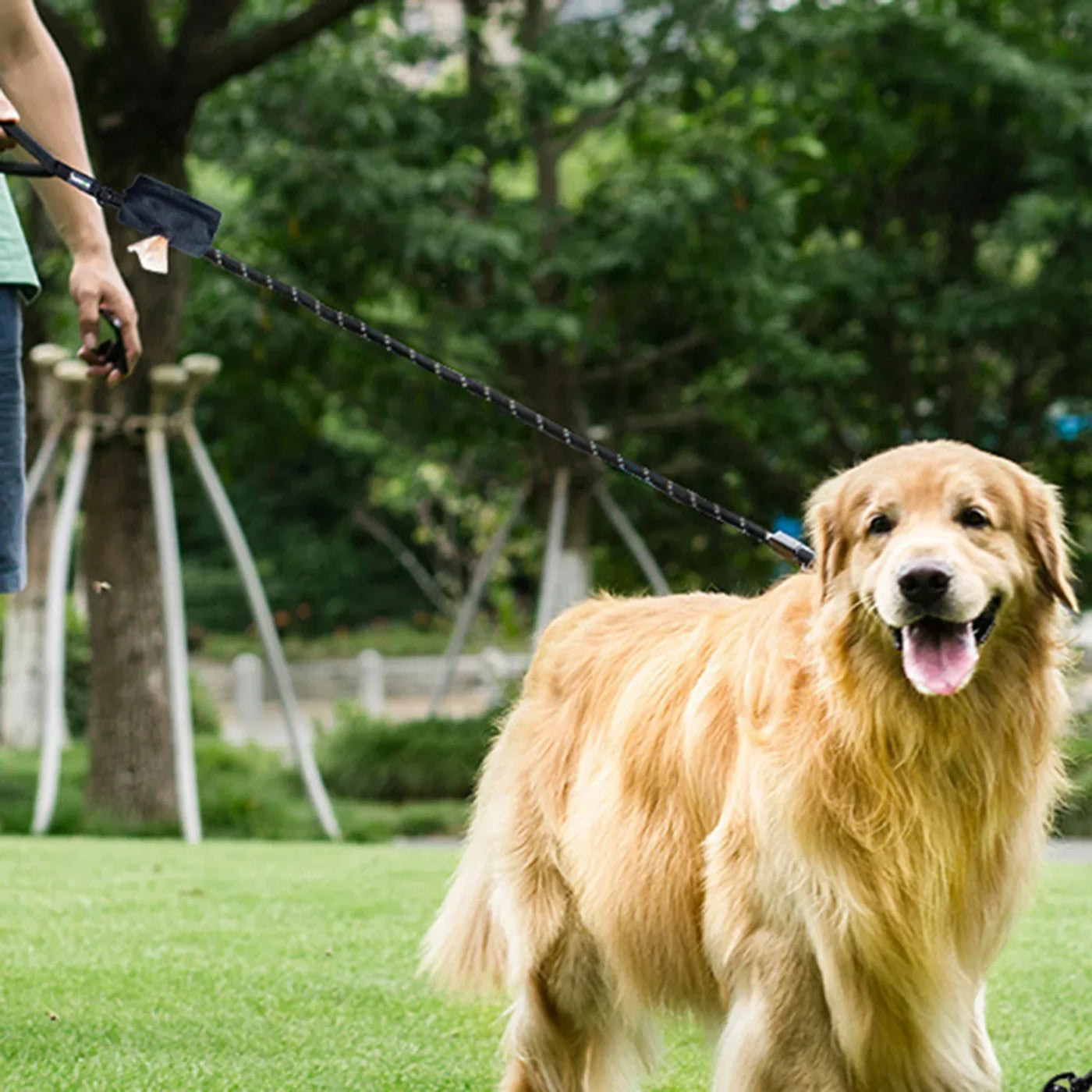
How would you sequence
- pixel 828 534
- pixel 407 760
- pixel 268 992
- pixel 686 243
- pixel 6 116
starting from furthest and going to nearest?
pixel 407 760 < pixel 686 243 < pixel 268 992 < pixel 6 116 < pixel 828 534

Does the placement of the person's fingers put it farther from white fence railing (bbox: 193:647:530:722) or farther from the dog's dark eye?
white fence railing (bbox: 193:647:530:722)

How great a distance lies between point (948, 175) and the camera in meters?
19.0

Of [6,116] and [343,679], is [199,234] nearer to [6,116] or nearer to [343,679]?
[6,116]

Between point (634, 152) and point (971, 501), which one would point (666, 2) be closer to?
point (634, 152)

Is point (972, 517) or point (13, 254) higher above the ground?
point (13, 254)

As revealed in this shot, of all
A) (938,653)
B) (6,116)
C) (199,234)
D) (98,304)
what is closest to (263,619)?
(199,234)

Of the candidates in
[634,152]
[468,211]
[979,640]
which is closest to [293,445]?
[468,211]

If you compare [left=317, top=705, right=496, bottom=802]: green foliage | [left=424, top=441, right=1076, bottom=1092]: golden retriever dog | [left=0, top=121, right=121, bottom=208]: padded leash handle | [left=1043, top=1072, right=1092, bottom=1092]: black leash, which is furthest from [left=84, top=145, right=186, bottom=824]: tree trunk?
[left=1043, top=1072, right=1092, bottom=1092]: black leash

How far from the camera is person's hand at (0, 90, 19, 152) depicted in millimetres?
3611

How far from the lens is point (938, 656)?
3.22 m

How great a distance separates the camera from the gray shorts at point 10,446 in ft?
11.9

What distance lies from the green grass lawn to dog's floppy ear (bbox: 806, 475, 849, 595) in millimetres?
1221

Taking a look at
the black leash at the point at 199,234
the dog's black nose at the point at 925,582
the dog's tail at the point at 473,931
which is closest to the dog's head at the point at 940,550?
the dog's black nose at the point at 925,582

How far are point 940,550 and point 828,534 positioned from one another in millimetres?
312
